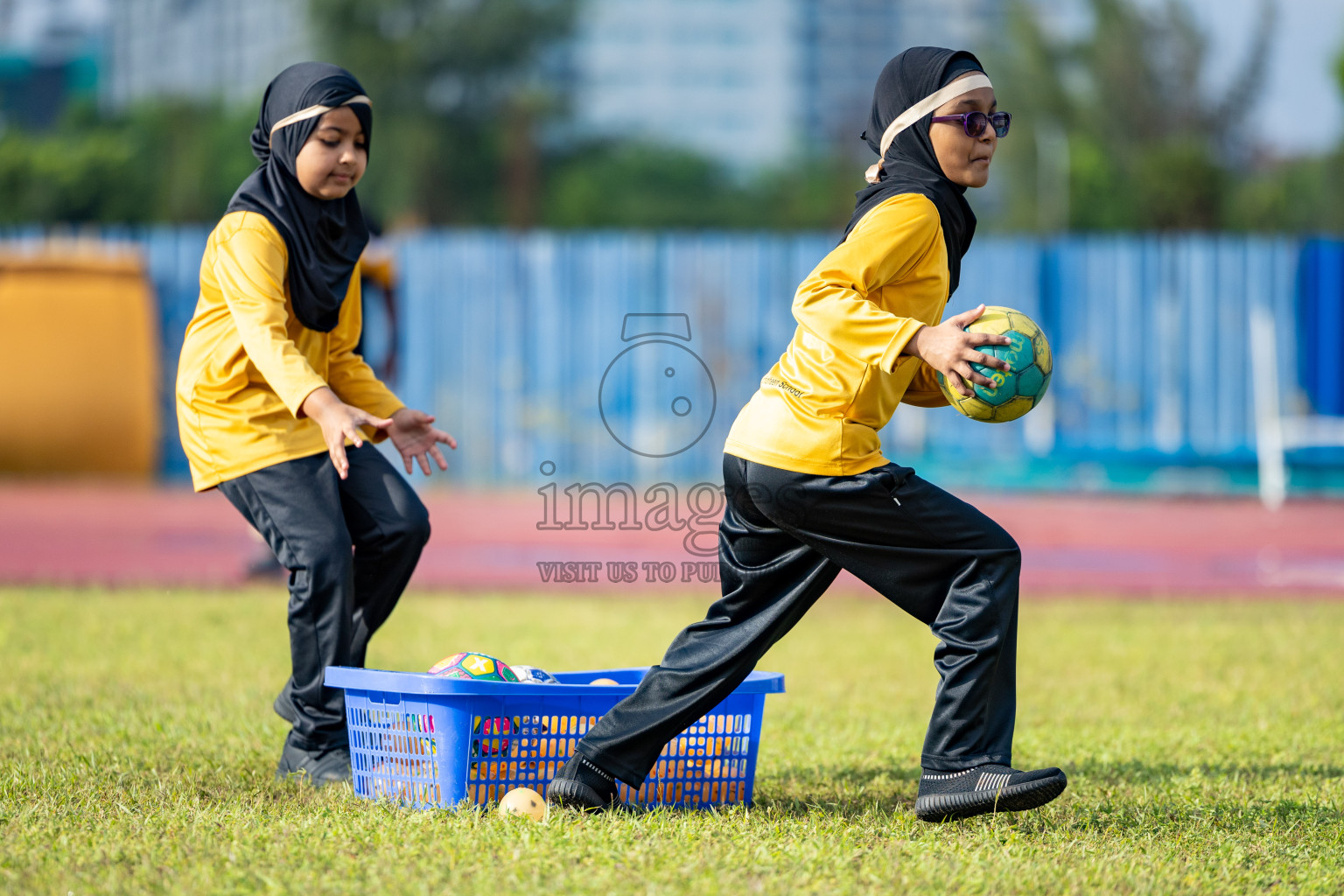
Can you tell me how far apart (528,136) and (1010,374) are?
45002 mm

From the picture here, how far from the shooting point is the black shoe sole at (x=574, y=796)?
12.6 ft

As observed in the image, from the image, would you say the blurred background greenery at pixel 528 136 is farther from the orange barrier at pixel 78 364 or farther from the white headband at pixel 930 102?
the white headband at pixel 930 102

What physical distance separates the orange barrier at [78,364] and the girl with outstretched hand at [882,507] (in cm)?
1351

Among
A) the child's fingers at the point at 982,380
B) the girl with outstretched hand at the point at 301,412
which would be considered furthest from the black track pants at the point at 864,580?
the girl with outstretched hand at the point at 301,412

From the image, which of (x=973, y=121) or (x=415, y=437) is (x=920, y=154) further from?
(x=415, y=437)

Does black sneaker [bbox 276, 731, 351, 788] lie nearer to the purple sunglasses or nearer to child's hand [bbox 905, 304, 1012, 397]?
child's hand [bbox 905, 304, 1012, 397]

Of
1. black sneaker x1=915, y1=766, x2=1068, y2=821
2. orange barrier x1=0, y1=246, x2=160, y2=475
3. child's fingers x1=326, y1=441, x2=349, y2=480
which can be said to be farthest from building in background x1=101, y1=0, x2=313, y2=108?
black sneaker x1=915, y1=766, x2=1068, y2=821

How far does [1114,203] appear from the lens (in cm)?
4662

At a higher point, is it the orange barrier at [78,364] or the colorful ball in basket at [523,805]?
the orange barrier at [78,364]

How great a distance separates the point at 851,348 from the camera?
3.63 m

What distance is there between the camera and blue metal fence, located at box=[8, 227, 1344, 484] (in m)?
16.2

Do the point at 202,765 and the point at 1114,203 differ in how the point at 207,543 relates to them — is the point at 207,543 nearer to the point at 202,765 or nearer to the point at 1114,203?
the point at 202,765

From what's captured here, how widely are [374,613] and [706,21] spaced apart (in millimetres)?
123630

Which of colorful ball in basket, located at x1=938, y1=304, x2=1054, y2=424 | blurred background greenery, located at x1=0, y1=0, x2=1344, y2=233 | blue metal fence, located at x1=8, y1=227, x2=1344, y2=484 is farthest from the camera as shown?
blurred background greenery, located at x1=0, y1=0, x2=1344, y2=233
